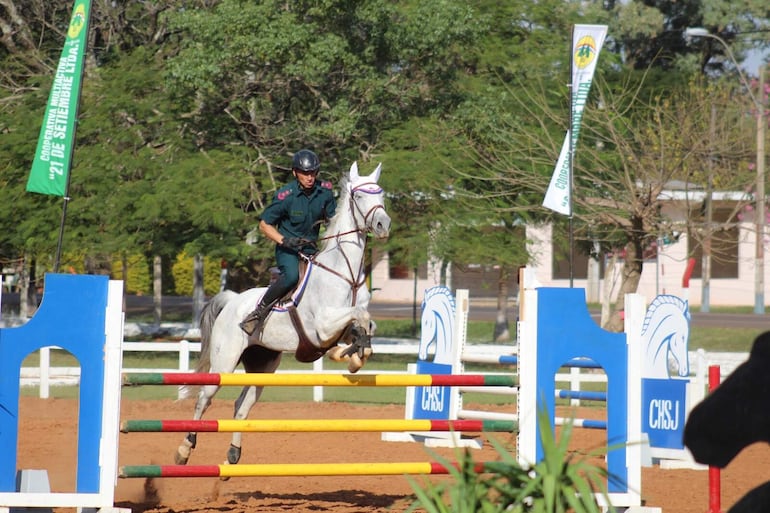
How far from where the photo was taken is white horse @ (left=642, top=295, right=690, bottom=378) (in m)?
10.8

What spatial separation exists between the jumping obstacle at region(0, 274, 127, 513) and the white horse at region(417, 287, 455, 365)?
20.9 ft

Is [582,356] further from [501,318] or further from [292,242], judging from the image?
[501,318]

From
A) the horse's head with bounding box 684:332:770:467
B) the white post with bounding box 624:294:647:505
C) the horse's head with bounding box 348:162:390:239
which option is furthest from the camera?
the horse's head with bounding box 348:162:390:239

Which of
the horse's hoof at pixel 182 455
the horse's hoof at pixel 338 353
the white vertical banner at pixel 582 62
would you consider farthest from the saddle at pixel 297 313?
the white vertical banner at pixel 582 62

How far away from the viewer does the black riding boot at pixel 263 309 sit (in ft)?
27.7

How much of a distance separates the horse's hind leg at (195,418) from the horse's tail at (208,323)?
0.94ft

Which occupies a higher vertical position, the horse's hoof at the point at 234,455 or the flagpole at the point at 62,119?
the flagpole at the point at 62,119

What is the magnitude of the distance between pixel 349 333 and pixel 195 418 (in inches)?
63.9

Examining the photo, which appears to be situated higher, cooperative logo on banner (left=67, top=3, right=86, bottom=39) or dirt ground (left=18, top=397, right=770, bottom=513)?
cooperative logo on banner (left=67, top=3, right=86, bottom=39)

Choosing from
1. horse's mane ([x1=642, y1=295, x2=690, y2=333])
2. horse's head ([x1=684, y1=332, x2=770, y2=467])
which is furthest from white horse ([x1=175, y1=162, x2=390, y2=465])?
horse's head ([x1=684, y1=332, x2=770, y2=467])

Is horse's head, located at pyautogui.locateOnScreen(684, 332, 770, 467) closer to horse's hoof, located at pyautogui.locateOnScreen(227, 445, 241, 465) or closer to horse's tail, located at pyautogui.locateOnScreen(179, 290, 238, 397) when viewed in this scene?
horse's hoof, located at pyautogui.locateOnScreen(227, 445, 241, 465)

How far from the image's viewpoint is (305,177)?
324 inches

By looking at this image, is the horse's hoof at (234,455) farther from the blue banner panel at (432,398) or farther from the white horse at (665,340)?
the white horse at (665,340)

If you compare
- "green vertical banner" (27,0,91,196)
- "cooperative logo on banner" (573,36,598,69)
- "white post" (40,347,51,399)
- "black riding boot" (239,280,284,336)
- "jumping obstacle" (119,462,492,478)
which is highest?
"cooperative logo on banner" (573,36,598,69)
